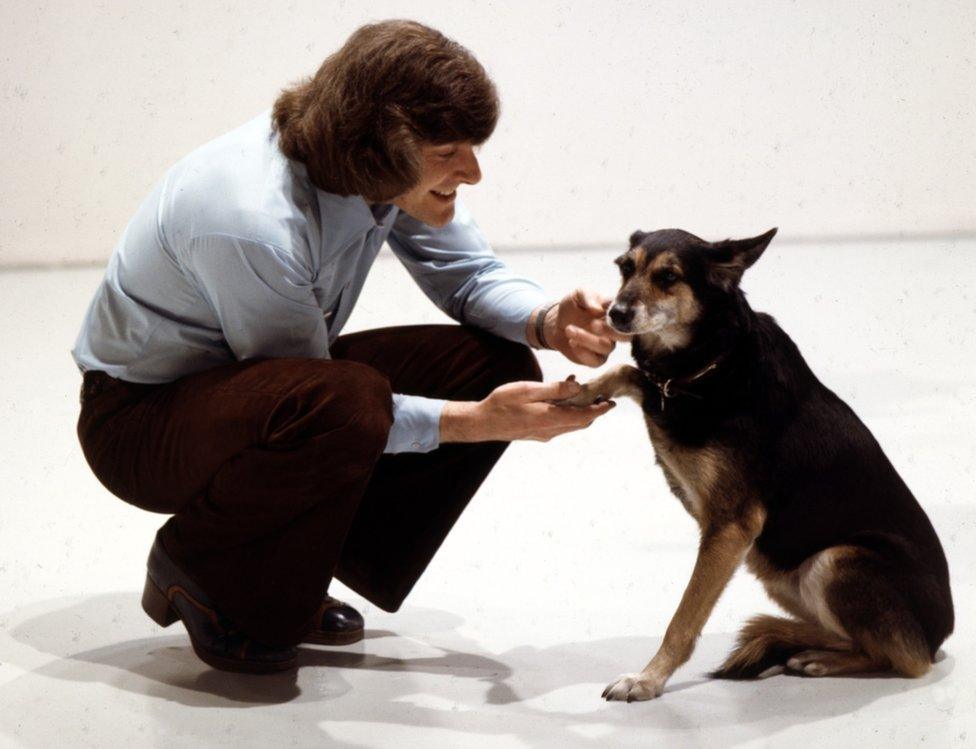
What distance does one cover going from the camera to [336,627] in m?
2.38

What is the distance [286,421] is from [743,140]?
420 centimetres

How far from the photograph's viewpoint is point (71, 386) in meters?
4.12

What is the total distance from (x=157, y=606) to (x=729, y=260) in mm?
1155

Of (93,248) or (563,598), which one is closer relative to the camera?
(563,598)

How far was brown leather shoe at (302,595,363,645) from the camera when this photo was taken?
2373 mm

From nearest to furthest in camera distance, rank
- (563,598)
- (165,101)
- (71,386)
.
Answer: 1. (563,598)
2. (71,386)
3. (165,101)

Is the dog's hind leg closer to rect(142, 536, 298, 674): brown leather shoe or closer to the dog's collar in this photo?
the dog's collar

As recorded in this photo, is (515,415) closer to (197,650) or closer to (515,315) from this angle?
(515,315)

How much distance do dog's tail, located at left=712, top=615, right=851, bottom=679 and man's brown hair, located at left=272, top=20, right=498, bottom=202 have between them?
0.94 metres

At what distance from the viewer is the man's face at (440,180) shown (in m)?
2.06

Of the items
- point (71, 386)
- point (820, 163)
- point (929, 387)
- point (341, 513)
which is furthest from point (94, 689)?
point (820, 163)

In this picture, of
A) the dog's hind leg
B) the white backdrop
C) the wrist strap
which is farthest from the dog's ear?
the white backdrop

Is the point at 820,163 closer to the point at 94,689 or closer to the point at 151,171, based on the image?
the point at 151,171

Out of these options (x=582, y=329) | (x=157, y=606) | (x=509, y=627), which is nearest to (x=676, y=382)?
(x=582, y=329)
